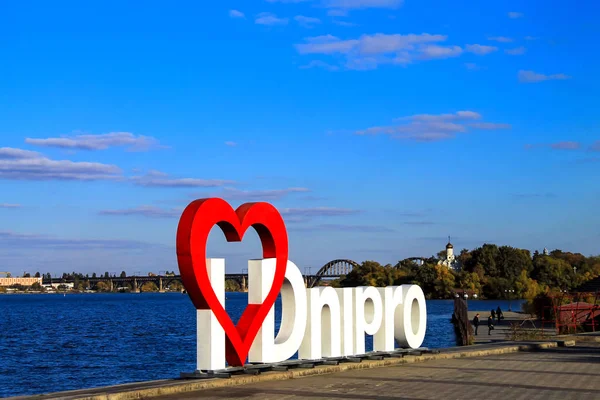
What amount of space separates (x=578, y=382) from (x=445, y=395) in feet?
15.9

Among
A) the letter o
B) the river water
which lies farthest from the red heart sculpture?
the river water

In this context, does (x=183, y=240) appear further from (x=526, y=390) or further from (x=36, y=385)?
(x=36, y=385)

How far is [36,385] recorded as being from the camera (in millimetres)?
40562

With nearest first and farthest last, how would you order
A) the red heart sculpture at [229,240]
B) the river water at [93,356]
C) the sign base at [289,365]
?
the red heart sculpture at [229,240], the sign base at [289,365], the river water at [93,356]

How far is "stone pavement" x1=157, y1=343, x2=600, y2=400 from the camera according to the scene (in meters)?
19.6

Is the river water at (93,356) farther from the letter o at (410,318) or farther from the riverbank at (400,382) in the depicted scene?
the riverbank at (400,382)

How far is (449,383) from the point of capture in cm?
2222

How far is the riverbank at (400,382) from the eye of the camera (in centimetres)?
1934

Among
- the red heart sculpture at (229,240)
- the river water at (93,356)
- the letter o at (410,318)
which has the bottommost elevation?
the river water at (93,356)

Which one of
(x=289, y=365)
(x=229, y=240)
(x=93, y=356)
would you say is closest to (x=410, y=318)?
(x=289, y=365)

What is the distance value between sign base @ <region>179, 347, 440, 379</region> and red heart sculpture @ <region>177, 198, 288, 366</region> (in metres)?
0.40

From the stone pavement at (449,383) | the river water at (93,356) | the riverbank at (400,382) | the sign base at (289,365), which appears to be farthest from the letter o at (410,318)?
the river water at (93,356)

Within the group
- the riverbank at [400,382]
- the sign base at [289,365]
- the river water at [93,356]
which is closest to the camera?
the riverbank at [400,382]

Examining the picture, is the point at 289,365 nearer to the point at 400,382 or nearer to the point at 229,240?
the point at 400,382
